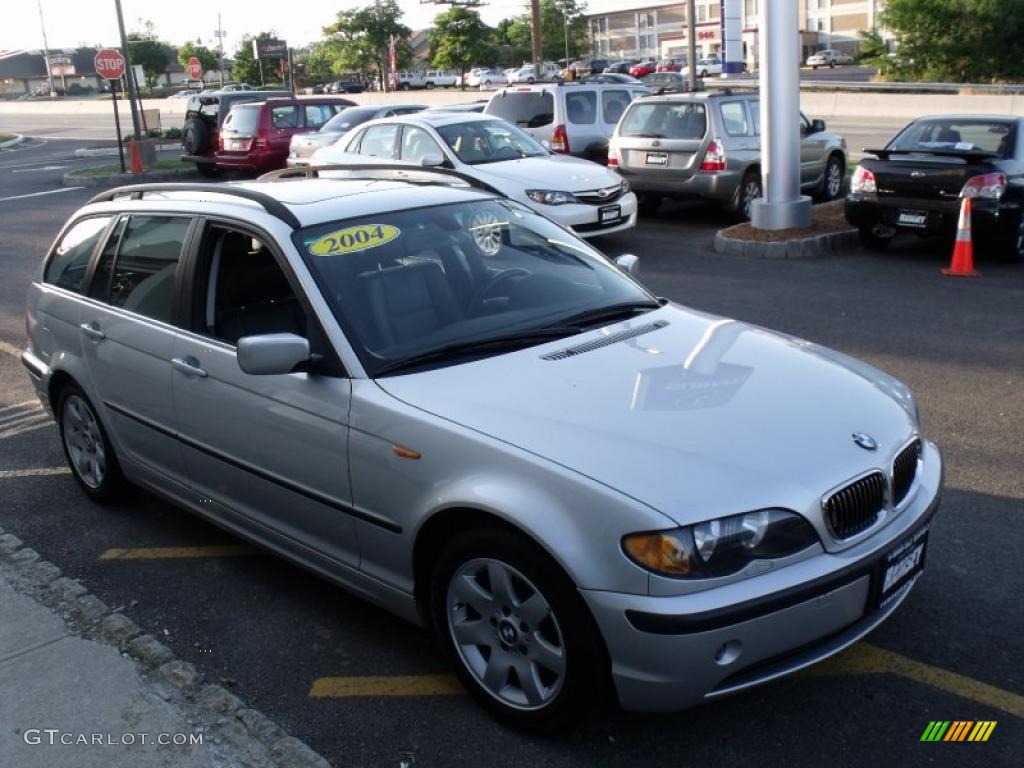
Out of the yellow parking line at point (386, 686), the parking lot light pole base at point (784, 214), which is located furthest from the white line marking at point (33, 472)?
the parking lot light pole base at point (784, 214)

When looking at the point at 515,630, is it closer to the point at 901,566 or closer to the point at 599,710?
the point at 599,710

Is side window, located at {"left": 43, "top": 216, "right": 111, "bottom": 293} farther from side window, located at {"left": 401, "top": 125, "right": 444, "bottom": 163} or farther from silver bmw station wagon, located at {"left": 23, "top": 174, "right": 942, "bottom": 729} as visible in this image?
side window, located at {"left": 401, "top": 125, "right": 444, "bottom": 163}

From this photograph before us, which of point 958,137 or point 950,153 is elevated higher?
point 958,137

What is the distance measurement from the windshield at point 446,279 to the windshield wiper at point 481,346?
11 millimetres

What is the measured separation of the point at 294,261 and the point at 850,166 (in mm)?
15999

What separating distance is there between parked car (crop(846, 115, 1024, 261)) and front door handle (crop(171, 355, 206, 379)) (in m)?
8.67

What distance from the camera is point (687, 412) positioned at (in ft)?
11.4

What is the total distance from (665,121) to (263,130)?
9853 millimetres

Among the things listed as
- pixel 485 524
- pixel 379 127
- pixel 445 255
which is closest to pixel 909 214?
pixel 379 127

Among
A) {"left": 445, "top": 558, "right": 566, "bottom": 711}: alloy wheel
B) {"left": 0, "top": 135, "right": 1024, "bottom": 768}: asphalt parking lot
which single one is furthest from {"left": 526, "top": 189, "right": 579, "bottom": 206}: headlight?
{"left": 445, "top": 558, "right": 566, "bottom": 711}: alloy wheel

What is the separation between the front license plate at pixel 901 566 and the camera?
3.39 metres

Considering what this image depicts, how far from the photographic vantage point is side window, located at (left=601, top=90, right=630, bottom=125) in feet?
57.3

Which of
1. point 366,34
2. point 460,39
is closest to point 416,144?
point 460,39

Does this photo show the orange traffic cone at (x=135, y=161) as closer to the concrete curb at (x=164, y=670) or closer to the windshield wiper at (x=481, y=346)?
the concrete curb at (x=164, y=670)
